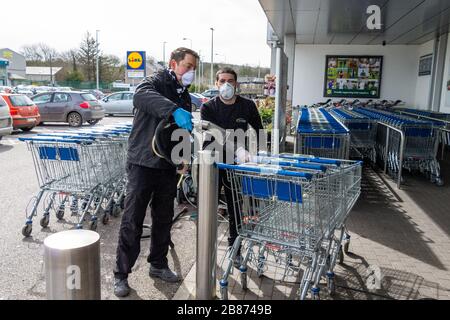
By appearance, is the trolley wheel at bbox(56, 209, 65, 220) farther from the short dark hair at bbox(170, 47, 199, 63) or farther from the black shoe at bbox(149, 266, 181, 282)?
the short dark hair at bbox(170, 47, 199, 63)

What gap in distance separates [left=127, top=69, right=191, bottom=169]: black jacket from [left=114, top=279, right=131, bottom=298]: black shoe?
3.33ft

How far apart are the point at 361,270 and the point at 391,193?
11.7 ft

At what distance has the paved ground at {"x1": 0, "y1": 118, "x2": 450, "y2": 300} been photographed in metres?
3.68

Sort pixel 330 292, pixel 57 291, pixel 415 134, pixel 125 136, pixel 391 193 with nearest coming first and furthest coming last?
pixel 57 291, pixel 330 292, pixel 125 136, pixel 391 193, pixel 415 134

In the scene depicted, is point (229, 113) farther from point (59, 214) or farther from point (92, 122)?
point (92, 122)

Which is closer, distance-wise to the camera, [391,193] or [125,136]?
[125,136]

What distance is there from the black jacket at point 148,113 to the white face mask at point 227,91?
2.14 ft

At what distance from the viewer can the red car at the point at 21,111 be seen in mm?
14148

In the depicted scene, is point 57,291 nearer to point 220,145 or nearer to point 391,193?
point 220,145

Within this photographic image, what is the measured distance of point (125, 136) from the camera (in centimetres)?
577

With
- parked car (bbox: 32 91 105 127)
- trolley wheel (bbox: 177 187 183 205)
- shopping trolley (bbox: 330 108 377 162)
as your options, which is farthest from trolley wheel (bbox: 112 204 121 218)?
parked car (bbox: 32 91 105 127)

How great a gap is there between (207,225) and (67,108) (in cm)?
1574

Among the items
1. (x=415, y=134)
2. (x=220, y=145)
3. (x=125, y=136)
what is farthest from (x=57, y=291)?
(x=415, y=134)

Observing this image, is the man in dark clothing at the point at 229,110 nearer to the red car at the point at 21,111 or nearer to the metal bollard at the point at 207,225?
the metal bollard at the point at 207,225
